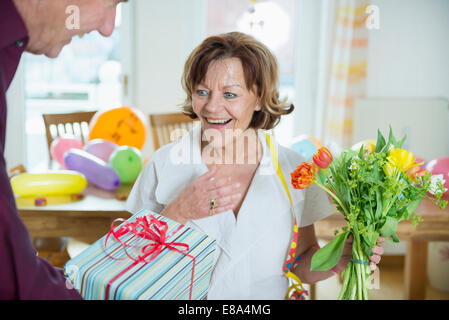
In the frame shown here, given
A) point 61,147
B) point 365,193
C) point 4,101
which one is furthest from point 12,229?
point 61,147

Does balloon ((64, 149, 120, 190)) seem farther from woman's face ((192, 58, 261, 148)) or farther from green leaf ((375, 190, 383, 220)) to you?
green leaf ((375, 190, 383, 220))

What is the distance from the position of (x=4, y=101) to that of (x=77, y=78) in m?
3.29

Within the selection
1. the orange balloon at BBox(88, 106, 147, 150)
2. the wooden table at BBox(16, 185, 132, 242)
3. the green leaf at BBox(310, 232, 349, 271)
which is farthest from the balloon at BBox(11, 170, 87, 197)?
the green leaf at BBox(310, 232, 349, 271)

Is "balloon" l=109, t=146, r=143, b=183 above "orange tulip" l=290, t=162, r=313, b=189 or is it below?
below

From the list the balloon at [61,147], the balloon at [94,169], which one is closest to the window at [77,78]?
the balloon at [61,147]

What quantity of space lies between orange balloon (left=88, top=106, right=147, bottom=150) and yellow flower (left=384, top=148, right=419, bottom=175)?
6.17 feet

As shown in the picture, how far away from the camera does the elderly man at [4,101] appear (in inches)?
21.8

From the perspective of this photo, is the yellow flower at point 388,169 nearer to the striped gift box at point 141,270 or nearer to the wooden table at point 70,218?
the striped gift box at point 141,270

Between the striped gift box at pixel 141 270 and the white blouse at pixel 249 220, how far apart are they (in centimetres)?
27

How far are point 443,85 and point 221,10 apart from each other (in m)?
1.74

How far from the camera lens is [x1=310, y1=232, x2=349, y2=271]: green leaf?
2.99 ft

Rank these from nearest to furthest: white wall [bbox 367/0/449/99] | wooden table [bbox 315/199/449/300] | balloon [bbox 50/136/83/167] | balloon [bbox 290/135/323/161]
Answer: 1. wooden table [bbox 315/199/449/300]
2. balloon [bbox 290/135/323/161]
3. balloon [bbox 50/136/83/167]
4. white wall [bbox 367/0/449/99]
